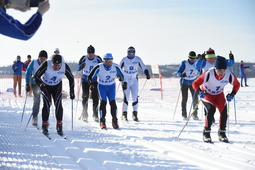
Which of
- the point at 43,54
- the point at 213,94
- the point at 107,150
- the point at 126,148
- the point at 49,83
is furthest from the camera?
the point at 43,54

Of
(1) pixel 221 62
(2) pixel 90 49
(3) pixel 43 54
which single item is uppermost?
(2) pixel 90 49

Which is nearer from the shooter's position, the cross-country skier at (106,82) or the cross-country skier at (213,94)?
the cross-country skier at (213,94)

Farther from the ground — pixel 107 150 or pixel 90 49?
pixel 90 49

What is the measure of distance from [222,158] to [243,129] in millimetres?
2923

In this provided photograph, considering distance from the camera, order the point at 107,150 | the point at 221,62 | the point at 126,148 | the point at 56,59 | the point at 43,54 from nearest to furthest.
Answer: the point at 107,150 → the point at 126,148 → the point at 221,62 → the point at 56,59 → the point at 43,54

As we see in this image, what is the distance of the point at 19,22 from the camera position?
2736mm

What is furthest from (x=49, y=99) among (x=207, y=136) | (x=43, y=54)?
(x=207, y=136)

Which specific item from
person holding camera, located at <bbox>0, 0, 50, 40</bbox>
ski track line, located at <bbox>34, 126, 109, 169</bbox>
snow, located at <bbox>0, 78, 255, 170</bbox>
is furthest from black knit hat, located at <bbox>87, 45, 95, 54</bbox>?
person holding camera, located at <bbox>0, 0, 50, 40</bbox>

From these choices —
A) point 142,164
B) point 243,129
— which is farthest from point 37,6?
point 243,129

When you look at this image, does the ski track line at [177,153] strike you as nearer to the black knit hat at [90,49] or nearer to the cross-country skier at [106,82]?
the cross-country skier at [106,82]

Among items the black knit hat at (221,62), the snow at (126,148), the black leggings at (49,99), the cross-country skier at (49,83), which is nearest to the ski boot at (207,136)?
the snow at (126,148)

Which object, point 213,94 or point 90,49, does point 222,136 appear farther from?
point 90,49

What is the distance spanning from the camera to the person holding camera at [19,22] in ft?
8.14

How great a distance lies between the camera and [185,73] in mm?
9000
